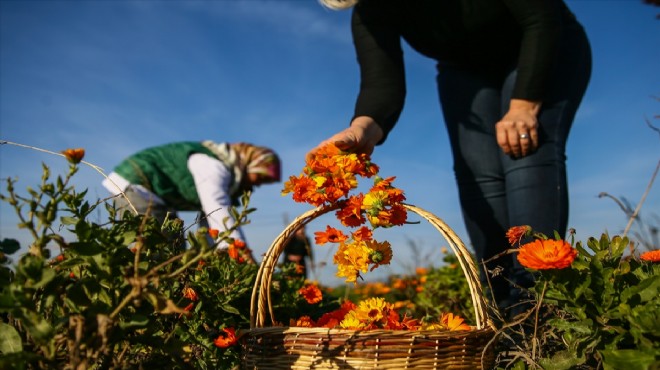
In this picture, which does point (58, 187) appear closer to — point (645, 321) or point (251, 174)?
point (645, 321)

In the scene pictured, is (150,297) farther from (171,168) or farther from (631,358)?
(171,168)

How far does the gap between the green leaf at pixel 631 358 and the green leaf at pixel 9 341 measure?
1132 millimetres

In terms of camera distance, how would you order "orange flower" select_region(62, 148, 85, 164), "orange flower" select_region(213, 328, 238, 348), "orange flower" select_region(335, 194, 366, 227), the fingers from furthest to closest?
the fingers, "orange flower" select_region(213, 328, 238, 348), "orange flower" select_region(335, 194, 366, 227), "orange flower" select_region(62, 148, 85, 164)

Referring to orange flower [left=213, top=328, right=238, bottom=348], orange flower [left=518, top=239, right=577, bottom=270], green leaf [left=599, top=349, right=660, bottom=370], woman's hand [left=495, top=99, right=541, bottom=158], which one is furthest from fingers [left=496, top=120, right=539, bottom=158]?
orange flower [left=213, top=328, right=238, bottom=348]

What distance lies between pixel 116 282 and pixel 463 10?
166 centimetres

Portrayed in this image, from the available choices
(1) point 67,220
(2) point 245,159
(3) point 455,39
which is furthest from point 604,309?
(2) point 245,159

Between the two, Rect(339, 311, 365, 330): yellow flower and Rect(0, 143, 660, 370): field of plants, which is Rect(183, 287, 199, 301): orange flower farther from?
Rect(339, 311, 365, 330): yellow flower

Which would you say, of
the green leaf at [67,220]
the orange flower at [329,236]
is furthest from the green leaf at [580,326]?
the green leaf at [67,220]

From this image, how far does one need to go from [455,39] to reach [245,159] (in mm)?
2310

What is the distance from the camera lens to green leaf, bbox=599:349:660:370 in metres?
0.98

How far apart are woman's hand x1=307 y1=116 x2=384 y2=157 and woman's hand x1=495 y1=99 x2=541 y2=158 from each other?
17.9 inches

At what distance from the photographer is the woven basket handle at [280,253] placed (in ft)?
4.47

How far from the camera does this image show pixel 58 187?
91 cm

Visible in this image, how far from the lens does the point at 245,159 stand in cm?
404
